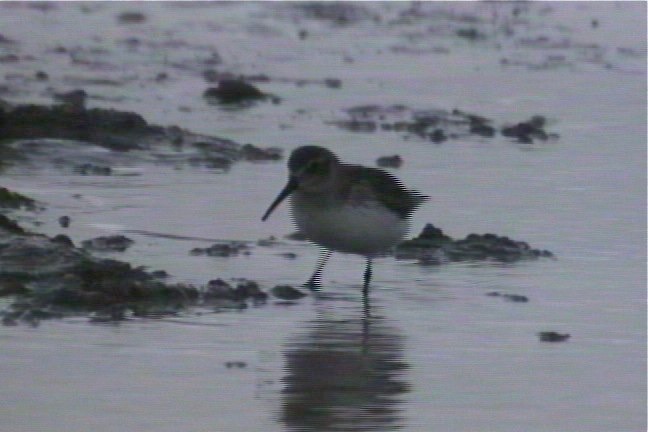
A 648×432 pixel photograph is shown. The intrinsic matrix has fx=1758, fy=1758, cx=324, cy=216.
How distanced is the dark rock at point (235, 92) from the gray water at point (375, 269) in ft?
1.14

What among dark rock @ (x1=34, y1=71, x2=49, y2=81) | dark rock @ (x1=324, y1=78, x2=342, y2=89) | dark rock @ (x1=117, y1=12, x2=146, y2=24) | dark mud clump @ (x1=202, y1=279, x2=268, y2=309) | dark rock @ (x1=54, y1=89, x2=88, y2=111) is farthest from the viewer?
dark rock @ (x1=117, y1=12, x2=146, y2=24)

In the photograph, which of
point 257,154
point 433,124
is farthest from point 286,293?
point 433,124

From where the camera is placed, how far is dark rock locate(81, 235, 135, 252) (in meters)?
10.3

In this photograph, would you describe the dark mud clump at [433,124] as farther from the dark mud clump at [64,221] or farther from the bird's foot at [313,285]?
the bird's foot at [313,285]

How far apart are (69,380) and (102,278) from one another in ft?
5.73

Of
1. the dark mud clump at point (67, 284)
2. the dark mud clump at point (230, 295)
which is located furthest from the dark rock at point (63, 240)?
the dark mud clump at point (230, 295)

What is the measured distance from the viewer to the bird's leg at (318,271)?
9.55 metres

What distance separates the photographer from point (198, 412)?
22.5 ft

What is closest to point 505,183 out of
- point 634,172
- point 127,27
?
point 634,172

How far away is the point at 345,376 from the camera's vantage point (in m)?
7.64

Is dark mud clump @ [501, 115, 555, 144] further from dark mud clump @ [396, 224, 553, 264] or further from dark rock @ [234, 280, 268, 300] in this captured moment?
dark rock @ [234, 280, 268, 300]

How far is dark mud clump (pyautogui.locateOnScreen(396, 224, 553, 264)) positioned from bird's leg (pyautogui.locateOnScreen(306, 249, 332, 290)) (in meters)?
0.53

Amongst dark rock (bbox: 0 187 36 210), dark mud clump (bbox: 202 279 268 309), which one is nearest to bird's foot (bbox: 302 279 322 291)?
dark mud clump (bbox: 202 279 268 309)

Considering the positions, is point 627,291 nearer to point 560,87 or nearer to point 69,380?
point 69,380
